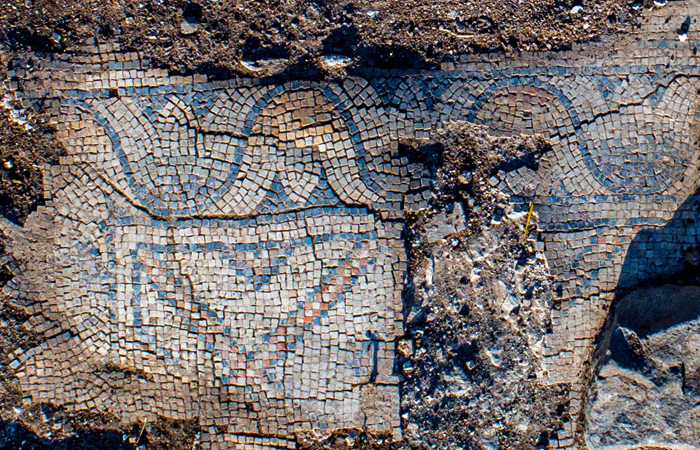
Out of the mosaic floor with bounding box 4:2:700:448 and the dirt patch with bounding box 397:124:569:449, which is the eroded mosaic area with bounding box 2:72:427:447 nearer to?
the mosaic floor with bounding box 4:2:700:448

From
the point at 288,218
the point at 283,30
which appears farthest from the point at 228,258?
the point at 283,30

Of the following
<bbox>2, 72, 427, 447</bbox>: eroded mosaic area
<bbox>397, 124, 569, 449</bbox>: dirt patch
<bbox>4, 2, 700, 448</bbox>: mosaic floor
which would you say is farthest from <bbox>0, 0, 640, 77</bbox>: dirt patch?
<bbox>397, 124, 569, 449</bbox>: dirt patch

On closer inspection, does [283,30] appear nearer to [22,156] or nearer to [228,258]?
[228,258]

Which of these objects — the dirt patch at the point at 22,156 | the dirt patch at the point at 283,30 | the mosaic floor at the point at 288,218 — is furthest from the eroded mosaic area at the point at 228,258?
the dirt patch at the point at 283,30

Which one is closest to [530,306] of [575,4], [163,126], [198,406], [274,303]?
[274,303]

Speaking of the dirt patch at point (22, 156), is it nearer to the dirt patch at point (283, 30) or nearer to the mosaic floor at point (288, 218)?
the mosaic floor at point (288, 218)
